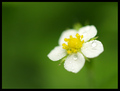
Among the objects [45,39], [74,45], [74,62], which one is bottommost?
[74,62]

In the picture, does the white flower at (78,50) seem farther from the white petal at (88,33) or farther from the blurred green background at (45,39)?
the blurred green background at (45,39)

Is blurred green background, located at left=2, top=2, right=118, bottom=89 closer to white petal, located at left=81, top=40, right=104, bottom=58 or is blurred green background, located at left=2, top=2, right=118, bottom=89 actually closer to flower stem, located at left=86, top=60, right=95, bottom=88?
flower stem, located at left=86, top=60, right=95, bottom=88

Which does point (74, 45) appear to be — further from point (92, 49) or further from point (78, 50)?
point (92, 49)

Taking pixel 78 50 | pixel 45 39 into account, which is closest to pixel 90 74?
pixel 78 50

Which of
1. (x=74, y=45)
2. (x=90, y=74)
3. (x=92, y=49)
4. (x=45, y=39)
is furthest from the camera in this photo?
(x=45, y=39)

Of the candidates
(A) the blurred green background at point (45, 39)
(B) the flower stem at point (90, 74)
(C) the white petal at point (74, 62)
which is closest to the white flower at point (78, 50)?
(C) the white petal at point (74, 62)

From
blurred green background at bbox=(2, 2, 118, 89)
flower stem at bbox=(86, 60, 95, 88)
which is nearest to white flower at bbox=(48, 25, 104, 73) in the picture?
flower stem at bbox=(86, 60, 95, 88)
